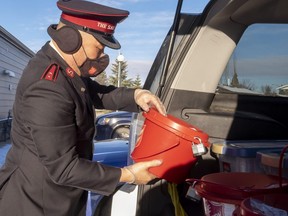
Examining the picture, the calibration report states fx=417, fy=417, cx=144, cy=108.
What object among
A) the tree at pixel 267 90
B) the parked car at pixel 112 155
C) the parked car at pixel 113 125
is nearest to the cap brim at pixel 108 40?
the tree at pixel 267 90

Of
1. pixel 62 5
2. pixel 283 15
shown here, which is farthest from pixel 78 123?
pixel 283 15

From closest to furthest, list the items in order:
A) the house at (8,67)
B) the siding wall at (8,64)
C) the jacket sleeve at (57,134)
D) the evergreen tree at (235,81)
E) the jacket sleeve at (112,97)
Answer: the jacket sleeve at (57,134) < the jacket sleeve at (112,97) < the evergreen tree at (235,81) < the house at (8,67) < the siding wall at (8,64)

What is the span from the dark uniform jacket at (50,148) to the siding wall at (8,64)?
1692cm

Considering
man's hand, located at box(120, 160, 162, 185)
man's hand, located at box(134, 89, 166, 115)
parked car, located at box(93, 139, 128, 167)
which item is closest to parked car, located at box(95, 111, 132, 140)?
parked car, located at box(93, 139, 128, 167)

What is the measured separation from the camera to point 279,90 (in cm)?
317

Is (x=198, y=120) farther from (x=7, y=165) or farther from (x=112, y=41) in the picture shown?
(x=7, y=165)

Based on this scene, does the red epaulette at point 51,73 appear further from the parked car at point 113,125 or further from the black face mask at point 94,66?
the parked car at point 113,125

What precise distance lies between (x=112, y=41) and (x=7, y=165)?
88cm

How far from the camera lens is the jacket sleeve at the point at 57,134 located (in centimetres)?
194

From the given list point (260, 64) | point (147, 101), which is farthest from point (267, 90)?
point (147, 101)

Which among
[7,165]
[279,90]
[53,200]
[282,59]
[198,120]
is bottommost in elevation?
[53,200]

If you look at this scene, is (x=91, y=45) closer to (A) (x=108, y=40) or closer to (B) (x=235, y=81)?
(A) (x=108, y=40)

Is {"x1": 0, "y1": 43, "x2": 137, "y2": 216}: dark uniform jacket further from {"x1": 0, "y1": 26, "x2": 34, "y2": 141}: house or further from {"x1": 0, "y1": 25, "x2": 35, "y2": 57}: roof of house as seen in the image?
{"x1": 0, "y1": 25, "x2": 35, "y2": 57}: roof of house

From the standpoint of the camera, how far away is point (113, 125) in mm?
9281
